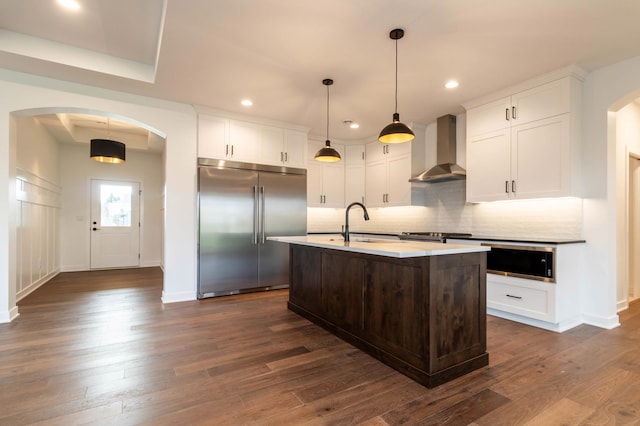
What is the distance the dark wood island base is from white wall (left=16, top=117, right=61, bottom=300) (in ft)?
13.9

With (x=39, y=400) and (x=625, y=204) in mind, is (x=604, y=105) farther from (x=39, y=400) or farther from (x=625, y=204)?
(x=39, y=400)

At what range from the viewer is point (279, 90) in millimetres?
3951

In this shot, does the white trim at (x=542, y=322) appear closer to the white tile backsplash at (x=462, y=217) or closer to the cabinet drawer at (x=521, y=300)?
the cabinet drawer at (x=521, y=300)

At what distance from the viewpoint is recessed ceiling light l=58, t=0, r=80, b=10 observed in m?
2.61

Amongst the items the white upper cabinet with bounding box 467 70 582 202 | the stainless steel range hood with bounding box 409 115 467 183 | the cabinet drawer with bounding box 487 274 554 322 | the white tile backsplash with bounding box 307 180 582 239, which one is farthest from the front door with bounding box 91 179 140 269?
the cabinet drawer with bounding box 487 274 554 322

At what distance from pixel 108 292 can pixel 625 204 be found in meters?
7.35

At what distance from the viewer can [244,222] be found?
16.0 feet

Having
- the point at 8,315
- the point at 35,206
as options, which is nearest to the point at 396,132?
the point at 8,315

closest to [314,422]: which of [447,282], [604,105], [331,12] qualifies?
[447,282]

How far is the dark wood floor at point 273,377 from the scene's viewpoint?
6.01ft

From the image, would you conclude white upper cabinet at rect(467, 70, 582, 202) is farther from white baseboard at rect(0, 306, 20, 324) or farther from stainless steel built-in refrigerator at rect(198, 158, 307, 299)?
white baseboard at rect(0, 306, 20, 324)

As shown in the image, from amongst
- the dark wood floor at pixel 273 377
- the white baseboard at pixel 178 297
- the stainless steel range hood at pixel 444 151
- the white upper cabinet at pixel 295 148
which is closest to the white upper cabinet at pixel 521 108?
the stainless steel range hood at pixel 444 151

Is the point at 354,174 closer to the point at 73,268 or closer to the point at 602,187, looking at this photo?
the point at 602,187

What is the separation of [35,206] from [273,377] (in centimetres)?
535
